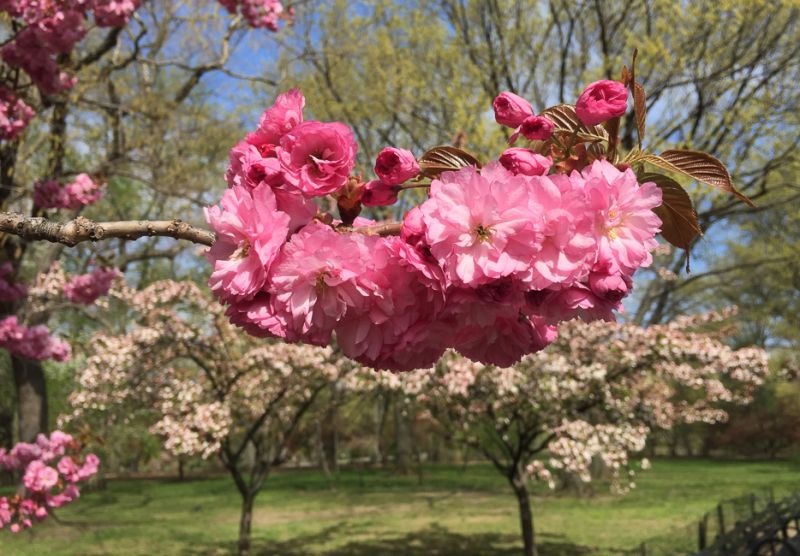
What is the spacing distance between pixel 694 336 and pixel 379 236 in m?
8.94

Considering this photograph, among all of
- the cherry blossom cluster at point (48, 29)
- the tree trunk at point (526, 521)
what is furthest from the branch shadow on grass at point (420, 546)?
the cherry blossom cluster at point (48, 29)

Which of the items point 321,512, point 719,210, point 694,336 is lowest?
point 321,512

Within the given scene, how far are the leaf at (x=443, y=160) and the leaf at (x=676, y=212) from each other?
Result: 0.29 m

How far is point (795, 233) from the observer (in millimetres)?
16672

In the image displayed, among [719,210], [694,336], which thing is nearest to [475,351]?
[694,336]

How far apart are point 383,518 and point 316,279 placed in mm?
16532

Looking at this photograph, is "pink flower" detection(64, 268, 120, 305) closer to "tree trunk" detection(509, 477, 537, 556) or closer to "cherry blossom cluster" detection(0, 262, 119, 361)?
"cherry blossom cluster" detection(0, 262, 119, 361)

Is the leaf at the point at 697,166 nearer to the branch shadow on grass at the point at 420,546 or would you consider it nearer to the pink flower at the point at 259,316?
the pink flower at the point at 259,316

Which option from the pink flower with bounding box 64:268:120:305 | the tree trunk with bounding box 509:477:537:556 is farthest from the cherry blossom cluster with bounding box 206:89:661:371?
the tree trunk with bounding box 509:477:537:556

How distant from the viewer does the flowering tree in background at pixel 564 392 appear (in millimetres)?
7984

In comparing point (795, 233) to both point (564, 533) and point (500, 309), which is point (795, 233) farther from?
point (500, 309)

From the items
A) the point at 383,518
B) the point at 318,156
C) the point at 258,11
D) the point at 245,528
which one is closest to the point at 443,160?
the point at 318,156

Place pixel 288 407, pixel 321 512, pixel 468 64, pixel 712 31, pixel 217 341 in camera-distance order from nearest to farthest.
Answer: pixel 217 341 → pixel 288 407 → pixel 712 31 → pixel 468 64 → pixel 321 512

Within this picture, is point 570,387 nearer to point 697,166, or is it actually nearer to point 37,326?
point 37,326
